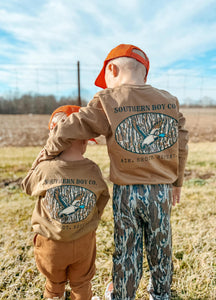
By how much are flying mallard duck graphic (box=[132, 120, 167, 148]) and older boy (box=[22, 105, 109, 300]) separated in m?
0.35

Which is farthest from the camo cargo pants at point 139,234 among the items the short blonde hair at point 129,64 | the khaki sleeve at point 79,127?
the short blonde hair at point 129,64

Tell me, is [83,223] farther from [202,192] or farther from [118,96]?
[202,192]

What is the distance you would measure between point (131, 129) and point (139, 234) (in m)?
0.70

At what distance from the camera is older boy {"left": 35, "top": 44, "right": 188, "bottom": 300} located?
1414 mm

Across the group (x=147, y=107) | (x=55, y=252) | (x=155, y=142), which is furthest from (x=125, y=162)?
(x=55, y=252)

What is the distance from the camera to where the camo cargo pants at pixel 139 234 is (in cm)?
147

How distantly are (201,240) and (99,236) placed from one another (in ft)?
3.65

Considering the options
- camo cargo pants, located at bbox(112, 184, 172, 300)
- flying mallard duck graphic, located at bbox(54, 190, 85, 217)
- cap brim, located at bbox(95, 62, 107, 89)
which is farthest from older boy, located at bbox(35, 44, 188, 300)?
flying mallard duck graphic, located at bbox(54, 190, 85, 217)

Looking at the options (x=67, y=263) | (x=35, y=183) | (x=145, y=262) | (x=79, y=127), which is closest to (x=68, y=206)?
(x=35, y=183)

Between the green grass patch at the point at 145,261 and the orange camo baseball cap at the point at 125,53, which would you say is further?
the green grass patch at the point at 145,261

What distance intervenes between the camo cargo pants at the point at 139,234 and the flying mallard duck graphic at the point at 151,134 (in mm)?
279

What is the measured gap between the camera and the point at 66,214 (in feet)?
4.66

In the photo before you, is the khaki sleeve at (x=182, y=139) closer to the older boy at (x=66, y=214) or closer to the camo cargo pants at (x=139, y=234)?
the camo cargo pants at (x=139, y=234)

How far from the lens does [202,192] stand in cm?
394
